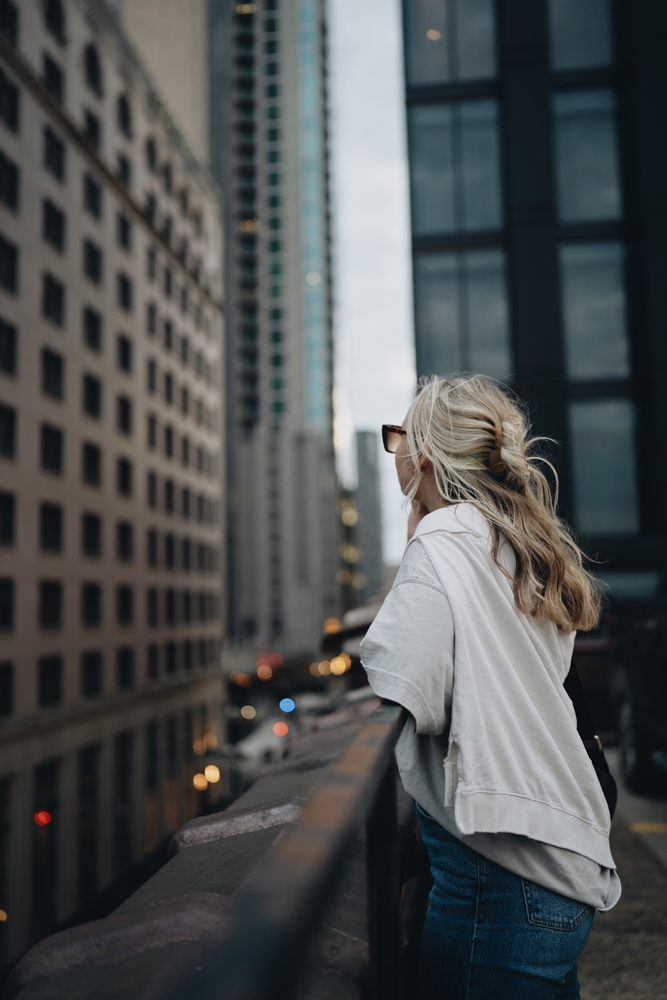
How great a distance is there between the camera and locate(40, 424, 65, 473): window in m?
31.6

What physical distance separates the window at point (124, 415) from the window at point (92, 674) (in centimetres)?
1136

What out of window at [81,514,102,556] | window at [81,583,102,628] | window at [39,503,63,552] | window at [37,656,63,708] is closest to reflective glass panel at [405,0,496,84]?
window at [39,503,63,552]

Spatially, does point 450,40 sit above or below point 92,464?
above

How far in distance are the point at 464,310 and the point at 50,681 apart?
2411 centimetres

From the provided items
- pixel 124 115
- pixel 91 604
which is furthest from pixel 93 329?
pixel 124 115

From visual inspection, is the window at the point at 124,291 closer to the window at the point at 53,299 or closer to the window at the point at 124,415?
the window at the point at 124,415

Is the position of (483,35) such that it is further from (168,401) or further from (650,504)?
(168,401)

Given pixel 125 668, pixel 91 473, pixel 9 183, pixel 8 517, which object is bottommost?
pixel 125 668

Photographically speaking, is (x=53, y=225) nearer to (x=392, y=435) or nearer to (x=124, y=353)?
(x=124, y=353)

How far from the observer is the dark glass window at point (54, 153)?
109ft

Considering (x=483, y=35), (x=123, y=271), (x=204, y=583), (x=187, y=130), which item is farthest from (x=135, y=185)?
(x=483, y=35)

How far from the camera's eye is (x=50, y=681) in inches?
1209

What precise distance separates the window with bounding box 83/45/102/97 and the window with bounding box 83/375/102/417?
14.2m

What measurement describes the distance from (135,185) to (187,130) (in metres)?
21.3
